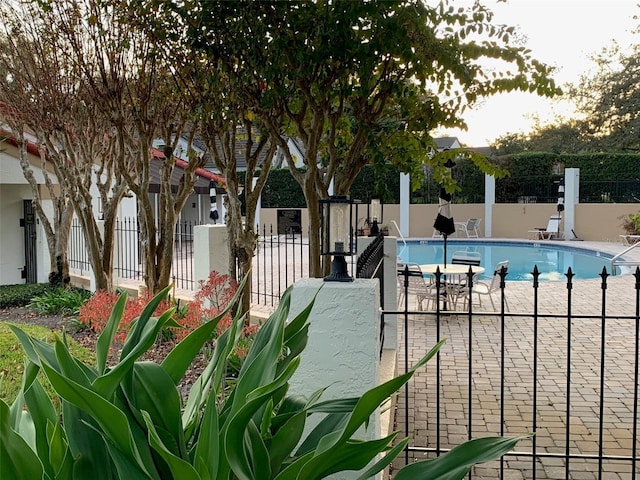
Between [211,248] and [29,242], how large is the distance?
22.9 ft

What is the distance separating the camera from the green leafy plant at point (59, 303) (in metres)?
9.62

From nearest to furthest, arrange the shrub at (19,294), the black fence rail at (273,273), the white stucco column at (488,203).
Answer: the black fence rail at (273,273)
the shrub at (19,294)
the white stucco column at (488,203)

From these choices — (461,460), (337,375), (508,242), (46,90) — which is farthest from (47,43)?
(508,242)

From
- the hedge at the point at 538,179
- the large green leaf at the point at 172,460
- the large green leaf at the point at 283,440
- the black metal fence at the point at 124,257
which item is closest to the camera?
the large green leaf at the point at 172,460

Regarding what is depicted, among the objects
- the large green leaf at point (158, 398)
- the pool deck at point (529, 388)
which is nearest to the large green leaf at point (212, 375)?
the large green leaf at point (158, 398)

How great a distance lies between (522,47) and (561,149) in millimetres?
29797

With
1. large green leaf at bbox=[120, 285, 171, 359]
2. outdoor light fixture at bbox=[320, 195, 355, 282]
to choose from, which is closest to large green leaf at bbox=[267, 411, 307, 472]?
large green leaf at bbox=[120, 285, 171, 359]

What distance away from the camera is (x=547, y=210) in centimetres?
2520

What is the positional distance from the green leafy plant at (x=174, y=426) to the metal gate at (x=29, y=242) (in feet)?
39.1

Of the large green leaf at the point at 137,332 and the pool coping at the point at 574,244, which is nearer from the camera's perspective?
the large green leaf at the point at 137,332

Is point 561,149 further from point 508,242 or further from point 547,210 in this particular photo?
point 508,242

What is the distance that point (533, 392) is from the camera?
4.66 meters

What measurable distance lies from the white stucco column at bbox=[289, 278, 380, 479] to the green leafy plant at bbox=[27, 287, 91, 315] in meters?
7.50

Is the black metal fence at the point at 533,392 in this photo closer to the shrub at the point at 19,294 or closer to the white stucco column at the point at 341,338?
the white stucco column at the point at 341,338
